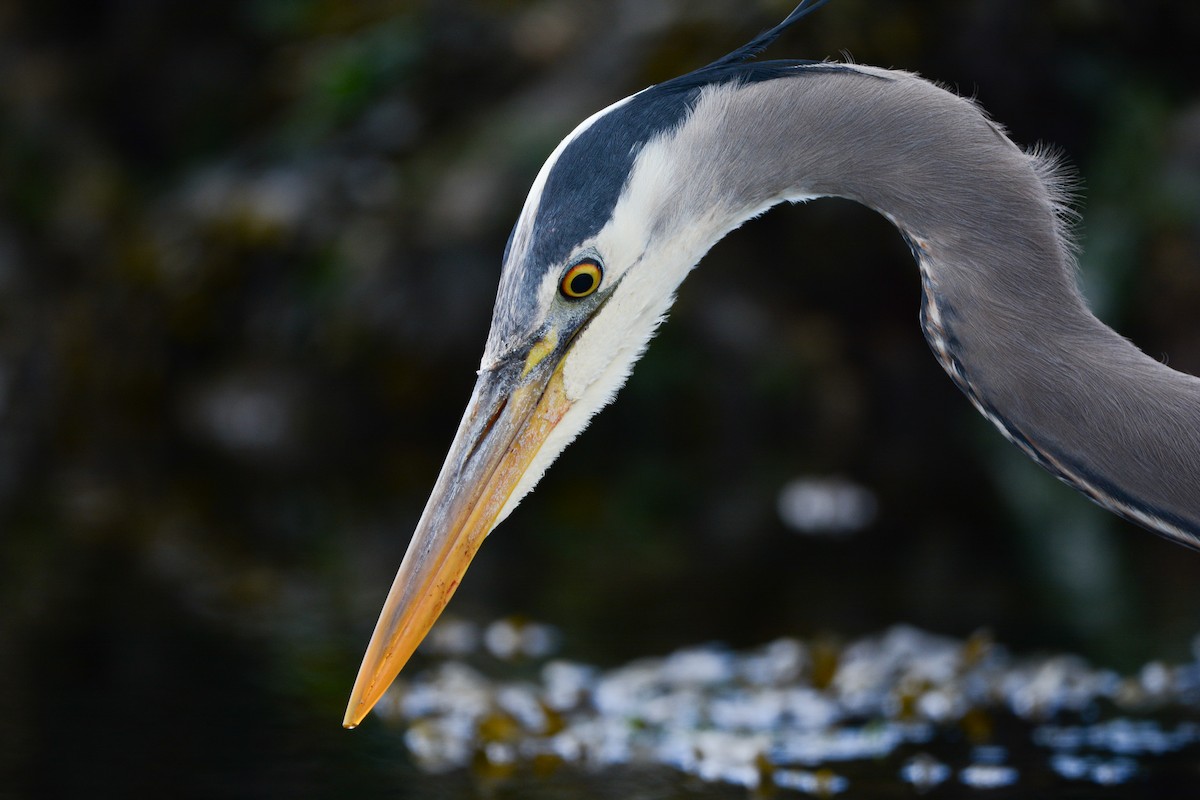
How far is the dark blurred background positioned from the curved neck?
2.76 meters

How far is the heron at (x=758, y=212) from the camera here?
2.33 m

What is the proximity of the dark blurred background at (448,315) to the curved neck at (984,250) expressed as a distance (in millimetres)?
2765

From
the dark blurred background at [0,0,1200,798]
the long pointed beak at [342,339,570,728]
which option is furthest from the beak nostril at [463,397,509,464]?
the dark blurred background at [0,0,1200,798]

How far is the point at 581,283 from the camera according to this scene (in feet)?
8.09

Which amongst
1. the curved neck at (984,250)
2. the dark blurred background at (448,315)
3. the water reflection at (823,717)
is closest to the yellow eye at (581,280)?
the curved neck at (984,250)

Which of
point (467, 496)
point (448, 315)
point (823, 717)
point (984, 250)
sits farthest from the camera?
point (448, 315)

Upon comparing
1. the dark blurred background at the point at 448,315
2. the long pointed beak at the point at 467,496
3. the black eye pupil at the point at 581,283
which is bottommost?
the long pointed beak at the point at 467,496

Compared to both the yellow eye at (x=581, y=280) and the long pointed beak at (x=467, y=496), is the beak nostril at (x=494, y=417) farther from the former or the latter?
the yellow eye at (x=581, y=280)

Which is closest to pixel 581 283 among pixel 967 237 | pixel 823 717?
pixel 967 237

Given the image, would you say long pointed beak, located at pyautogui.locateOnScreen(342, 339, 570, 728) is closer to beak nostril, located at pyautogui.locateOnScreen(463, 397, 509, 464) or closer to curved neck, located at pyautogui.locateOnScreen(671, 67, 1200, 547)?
beak nostril, located at pyautogui.locateOnScreen(463, 397, 509, 464)

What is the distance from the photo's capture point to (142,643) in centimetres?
457

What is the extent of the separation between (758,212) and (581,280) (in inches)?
13.3

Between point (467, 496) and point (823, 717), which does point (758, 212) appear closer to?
point (467, 496)

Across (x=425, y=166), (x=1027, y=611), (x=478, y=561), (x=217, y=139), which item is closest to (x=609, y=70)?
(x=425, y=166)
